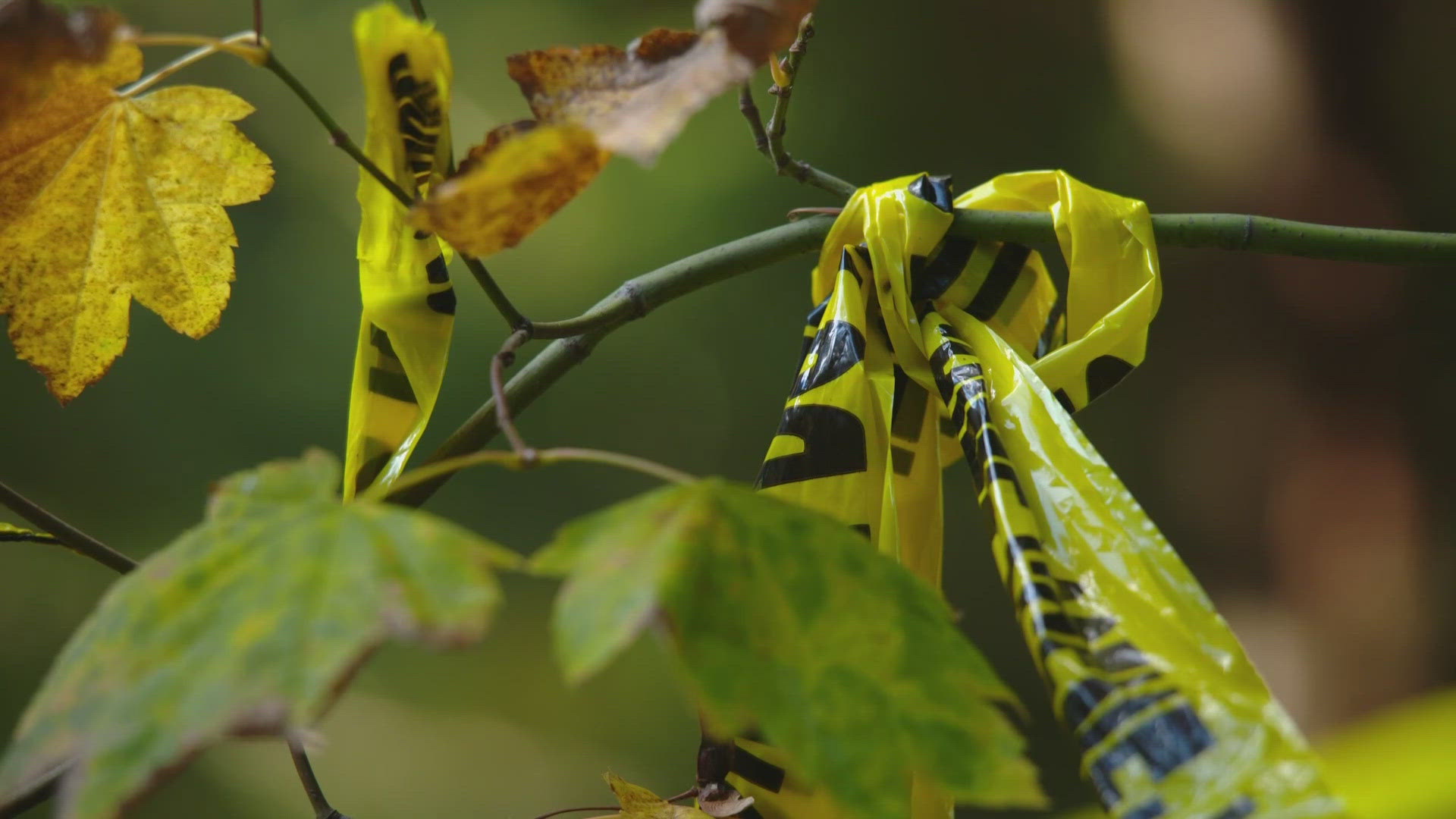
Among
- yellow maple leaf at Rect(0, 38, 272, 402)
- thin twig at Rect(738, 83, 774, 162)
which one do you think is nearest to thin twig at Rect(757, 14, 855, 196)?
thin twig at Rect(738, 83, 774, 162)

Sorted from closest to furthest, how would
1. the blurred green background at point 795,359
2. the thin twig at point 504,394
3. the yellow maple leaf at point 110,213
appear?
the thin twig at point 504,394 → the yellow maple leaf at point 110,213 → the blurred green background at point 795,359

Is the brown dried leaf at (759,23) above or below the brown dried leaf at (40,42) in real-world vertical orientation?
above

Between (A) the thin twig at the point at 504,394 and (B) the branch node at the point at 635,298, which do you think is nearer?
(A) the thin twig at the point at 504,394

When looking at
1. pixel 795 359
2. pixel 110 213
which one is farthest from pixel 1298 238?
pixel 795 359

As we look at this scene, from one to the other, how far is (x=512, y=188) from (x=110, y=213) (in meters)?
0.17

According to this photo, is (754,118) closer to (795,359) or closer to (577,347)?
(577,347)

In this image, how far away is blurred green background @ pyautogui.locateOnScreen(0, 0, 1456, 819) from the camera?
2.77 feet

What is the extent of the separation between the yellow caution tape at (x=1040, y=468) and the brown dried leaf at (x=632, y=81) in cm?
10

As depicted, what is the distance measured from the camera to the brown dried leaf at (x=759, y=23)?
0.63ft

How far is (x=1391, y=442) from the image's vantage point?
1.00m

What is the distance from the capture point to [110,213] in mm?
285

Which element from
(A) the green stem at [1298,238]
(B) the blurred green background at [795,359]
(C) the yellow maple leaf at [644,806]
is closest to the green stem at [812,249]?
(A) the green stem at [1298,238]

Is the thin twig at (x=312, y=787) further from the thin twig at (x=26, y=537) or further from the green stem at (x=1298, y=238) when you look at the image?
the green stem at (x=1298, y=238)

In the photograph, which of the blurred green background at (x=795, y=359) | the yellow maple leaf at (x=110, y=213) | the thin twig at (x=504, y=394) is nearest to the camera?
the thin twig at (x=504, y=394)
